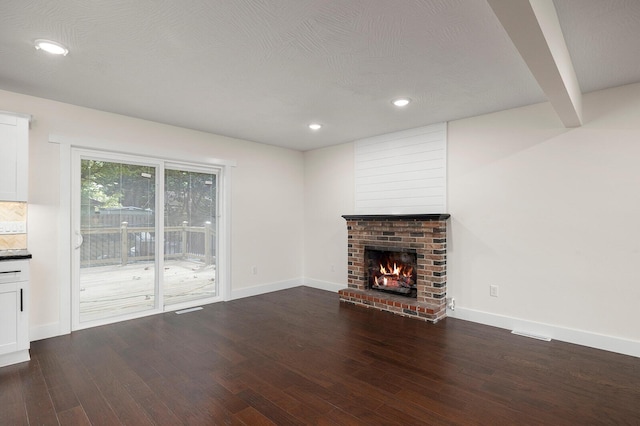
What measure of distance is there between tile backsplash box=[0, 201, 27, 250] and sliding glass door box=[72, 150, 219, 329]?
0.45 m

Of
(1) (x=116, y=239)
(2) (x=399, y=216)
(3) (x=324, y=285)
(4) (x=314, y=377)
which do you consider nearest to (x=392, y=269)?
(2) (x=399, y=216)

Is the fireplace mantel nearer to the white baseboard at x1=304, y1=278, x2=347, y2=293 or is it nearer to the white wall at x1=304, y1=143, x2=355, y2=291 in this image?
the white wall at x1=304, y1=143, x2=355, y2=291

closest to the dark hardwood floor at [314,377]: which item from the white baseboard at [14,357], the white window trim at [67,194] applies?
the white baseboard at [14,357]

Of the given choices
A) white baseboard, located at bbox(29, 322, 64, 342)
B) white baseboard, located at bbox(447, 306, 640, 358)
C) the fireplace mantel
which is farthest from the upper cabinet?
white baseboard, located at bbox(447, 306, 640, 358)

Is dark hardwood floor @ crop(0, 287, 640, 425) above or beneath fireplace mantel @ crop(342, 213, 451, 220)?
beneath

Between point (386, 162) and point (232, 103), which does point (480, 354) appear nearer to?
point (386, 162)

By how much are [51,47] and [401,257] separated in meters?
4.36

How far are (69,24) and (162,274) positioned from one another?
3.10 meters

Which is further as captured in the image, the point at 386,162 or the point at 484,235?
the point at 386,162

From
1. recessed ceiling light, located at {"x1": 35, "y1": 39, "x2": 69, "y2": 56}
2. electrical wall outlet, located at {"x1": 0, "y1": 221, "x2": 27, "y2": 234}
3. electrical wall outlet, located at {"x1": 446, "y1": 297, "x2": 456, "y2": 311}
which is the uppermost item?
recessed ceiling light, located at {"x1": 35, "y1": 39, "x2": 69, "y2": 56}

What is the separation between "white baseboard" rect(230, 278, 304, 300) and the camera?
5.15m

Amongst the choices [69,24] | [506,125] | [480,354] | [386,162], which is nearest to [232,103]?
[69,24]

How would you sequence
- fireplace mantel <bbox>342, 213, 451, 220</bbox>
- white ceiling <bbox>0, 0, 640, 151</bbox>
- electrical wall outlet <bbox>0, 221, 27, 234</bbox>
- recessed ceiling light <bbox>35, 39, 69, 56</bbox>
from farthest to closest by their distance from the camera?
fireplace mantel <bbox>342, 213, 451, 220</bbox> → electrical wall outlet <bbox>0, 221, 27, 234</bbox> → recessed ceiling light <bbox>35, 39, 69, 56</bbox> → white ceiling <bbox>0, 0, 640, 151</bbox>

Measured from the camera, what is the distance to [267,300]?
197 inches
